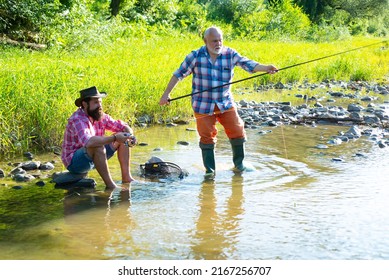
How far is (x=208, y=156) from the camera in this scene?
7.98m

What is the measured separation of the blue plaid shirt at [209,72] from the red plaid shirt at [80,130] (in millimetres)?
998

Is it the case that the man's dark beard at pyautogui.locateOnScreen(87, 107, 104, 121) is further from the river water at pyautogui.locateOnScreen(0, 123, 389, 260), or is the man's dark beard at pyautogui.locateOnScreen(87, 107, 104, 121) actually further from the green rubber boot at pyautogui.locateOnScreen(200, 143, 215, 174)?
the green rubber boot at pyautogui.locateOnScreen(200, 143, 215, 174)

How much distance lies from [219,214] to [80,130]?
171 centimetres

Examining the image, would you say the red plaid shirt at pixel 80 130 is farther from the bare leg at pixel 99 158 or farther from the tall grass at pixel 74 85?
the tall grass at pixel 74 85

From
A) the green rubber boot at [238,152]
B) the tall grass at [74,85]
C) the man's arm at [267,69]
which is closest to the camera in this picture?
the man's arm at [267,69]

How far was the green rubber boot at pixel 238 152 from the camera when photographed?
804 cm

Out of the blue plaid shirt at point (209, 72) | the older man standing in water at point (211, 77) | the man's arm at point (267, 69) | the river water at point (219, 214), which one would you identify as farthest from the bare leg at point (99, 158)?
the man's arm at point (267, 69)

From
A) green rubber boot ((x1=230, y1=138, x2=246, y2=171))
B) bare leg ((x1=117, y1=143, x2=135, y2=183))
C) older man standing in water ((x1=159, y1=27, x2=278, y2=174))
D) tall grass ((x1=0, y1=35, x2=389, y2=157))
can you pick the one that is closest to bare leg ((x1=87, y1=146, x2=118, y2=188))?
bare leg ((x1=117, y1=143, x2=135, y2=183))

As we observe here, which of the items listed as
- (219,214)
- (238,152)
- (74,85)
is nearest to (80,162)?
(219,214)

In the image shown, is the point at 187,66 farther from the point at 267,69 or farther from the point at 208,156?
the point at 208,156

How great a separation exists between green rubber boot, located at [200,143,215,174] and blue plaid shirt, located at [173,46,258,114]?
0.47 meters

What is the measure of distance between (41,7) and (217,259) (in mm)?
13805

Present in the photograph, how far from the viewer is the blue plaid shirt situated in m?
7.59
